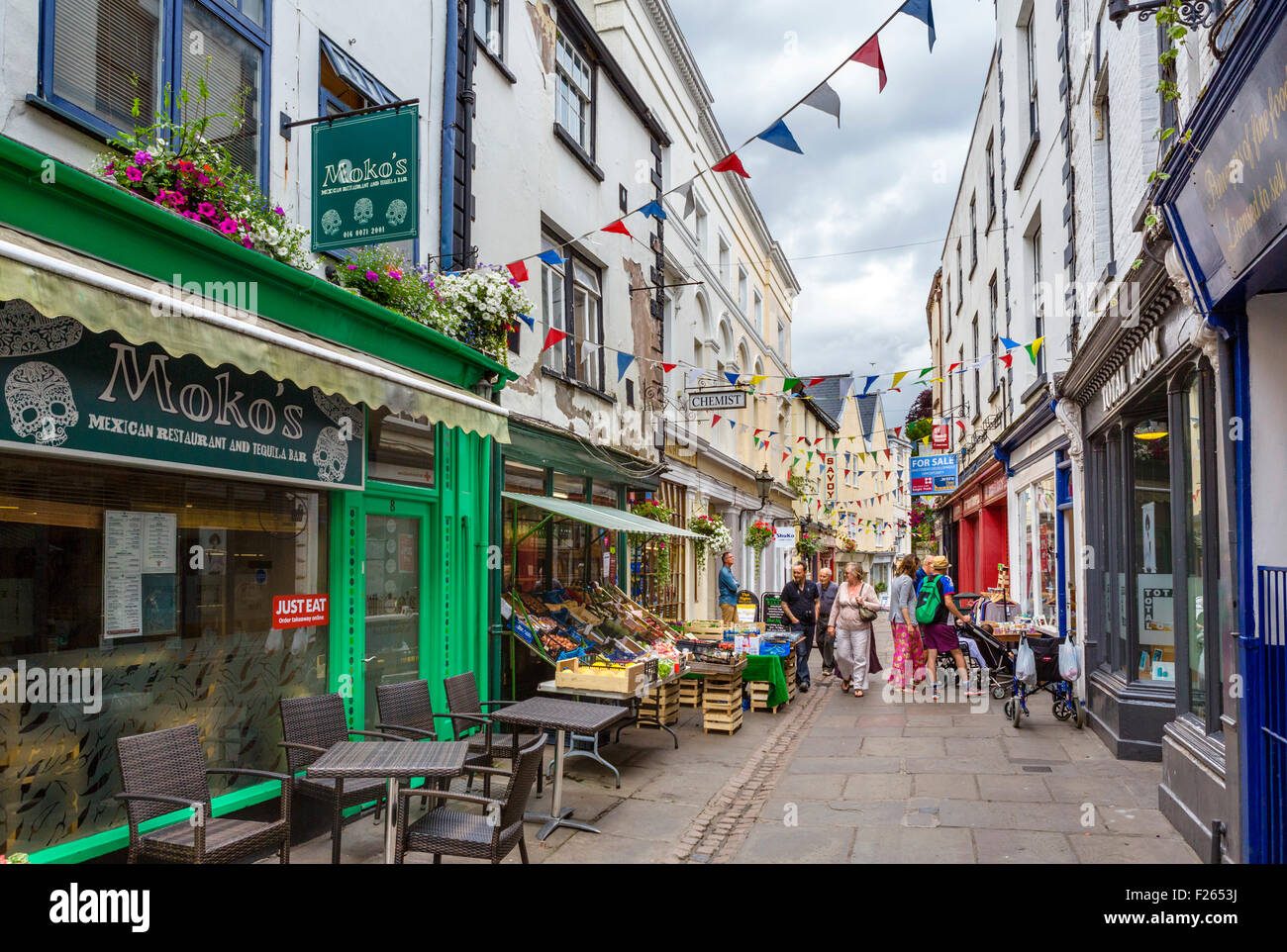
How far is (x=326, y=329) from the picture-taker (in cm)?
587

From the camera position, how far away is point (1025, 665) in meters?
9.69

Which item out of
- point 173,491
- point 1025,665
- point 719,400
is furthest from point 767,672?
point 173,491

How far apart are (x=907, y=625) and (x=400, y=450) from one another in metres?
8.09

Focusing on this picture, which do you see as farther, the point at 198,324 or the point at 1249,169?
the point at 198,324

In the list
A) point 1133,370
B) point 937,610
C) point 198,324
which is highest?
point 1133,370

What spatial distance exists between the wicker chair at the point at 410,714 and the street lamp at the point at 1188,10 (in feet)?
19.2

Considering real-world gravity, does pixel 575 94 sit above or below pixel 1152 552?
above

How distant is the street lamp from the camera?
4.71 metres

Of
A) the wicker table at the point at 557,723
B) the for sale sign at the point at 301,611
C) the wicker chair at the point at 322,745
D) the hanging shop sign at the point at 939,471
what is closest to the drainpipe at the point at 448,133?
the for sale sign at the point at 301,611

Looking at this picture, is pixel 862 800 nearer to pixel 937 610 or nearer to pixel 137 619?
pixel 937 610

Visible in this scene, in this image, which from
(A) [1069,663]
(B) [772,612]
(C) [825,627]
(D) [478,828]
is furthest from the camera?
(B) [772,612]

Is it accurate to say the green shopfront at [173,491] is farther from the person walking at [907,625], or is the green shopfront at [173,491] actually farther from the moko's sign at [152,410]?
the person walking at [907,625]

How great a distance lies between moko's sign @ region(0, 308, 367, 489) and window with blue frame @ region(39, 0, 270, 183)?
1212mm
